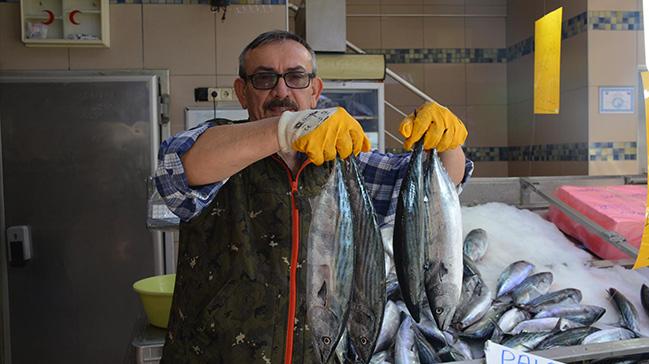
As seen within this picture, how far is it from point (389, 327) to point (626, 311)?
1.14 m

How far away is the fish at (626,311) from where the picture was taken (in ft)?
8.29

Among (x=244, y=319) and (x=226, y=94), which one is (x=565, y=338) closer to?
(x=244, y=319)

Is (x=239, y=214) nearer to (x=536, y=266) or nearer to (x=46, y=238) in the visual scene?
(x=536, y=266)

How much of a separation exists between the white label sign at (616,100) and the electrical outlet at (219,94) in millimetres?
3722

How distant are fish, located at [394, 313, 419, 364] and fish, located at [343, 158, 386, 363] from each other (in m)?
1.02

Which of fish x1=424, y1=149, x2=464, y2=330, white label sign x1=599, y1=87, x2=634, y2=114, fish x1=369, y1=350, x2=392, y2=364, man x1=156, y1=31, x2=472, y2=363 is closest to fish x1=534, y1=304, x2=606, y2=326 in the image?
fish x1=369, y1=350, x2=392, y2=364

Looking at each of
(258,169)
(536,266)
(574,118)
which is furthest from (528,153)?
(258,169)

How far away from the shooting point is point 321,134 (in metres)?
1.16

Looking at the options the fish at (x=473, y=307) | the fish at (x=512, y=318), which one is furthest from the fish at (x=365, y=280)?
the fish at (x=512, y=318)

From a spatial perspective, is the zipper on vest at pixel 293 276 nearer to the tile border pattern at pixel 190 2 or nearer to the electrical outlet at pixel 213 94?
the electrical outlet at pixel 213 94

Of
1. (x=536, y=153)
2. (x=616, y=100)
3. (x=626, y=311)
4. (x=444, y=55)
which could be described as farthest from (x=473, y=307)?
(x=444, y=55)

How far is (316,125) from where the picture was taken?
1.17 metres

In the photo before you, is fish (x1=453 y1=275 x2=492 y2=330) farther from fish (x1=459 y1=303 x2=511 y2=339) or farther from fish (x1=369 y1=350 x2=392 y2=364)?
fish (x1=369 y1=350 x2=392 y2=364)

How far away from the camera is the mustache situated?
1517 mm
